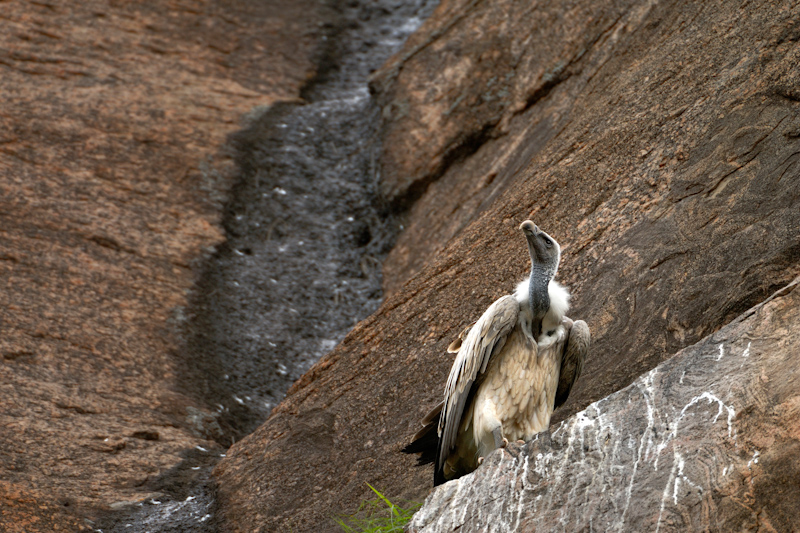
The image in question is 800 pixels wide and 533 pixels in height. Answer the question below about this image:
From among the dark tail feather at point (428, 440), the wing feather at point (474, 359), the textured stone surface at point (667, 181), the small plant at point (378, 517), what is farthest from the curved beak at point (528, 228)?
the small plant at point (378, 517)

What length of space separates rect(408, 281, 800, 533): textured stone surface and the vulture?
2.01ft

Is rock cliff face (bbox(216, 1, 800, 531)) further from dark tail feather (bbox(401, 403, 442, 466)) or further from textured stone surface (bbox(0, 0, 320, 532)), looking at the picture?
textured stone surface (bbox(0, 0, 320, 532))

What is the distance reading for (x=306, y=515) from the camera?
669cm

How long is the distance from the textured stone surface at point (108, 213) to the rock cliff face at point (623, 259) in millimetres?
1246

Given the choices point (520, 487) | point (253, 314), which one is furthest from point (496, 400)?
point (253, 314)

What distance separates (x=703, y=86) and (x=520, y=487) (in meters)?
4.11

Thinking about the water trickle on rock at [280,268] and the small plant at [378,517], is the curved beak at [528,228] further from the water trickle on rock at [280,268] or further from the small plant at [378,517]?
the water trickle on rock at [280,268]

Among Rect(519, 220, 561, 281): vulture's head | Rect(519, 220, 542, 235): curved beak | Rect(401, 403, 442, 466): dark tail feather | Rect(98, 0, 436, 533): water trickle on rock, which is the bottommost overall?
Rect(98, 0, 436, 533): water trickle on rock

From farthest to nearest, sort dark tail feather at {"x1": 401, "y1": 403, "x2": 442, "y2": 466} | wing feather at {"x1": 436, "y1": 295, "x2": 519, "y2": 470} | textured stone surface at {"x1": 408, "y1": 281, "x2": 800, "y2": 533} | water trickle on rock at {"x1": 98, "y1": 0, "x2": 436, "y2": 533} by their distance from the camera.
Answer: water trickle on rock at {"x1": 98, "y1": 0, "x2": 436, "y2": 533} → dark tail feather at {"x1": 401, "y1": 403, "x2": 442, "y2": 466} → wing feather at {"x1": 436, "y1": 295, "x2": 519, "y2": 470} → textured stone surface at {"x1": 408, "y1": 281, "x2": 800, "y2": 533}

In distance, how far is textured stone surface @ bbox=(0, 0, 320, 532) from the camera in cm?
741

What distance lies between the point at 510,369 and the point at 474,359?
0.26 m

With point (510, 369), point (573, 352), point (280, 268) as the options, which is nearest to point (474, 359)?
point (510, 369)

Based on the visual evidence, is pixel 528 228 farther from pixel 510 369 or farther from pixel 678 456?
pixel 678 456

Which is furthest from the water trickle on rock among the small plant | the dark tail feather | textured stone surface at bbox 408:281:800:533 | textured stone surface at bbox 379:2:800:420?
textured stone surface at bbox 408:281:800:533
